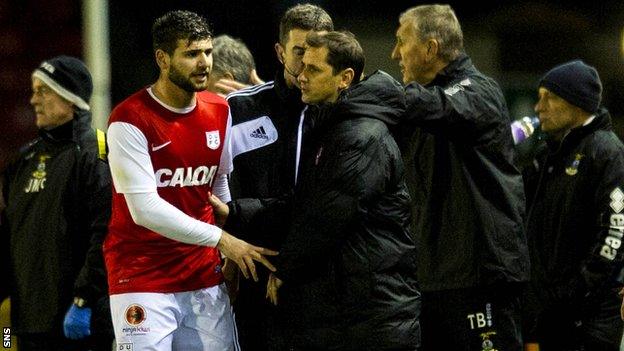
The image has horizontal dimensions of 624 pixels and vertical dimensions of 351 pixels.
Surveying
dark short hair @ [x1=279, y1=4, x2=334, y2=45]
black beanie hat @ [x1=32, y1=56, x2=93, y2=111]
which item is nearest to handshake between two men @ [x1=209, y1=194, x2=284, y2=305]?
dark short hair @ [x1=279, y1=4, x2=334, y2=45]

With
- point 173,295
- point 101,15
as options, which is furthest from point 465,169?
point 101,15

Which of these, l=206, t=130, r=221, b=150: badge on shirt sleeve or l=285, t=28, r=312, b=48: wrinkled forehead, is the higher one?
l=285, t=28, r=312, b=48: wrinkled forehead

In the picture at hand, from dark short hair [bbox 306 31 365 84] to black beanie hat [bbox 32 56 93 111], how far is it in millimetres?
1706

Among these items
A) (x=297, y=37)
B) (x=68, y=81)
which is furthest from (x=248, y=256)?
(x=68, y=81)

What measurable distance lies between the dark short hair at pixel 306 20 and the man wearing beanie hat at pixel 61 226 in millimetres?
1055

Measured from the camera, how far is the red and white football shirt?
4.96m

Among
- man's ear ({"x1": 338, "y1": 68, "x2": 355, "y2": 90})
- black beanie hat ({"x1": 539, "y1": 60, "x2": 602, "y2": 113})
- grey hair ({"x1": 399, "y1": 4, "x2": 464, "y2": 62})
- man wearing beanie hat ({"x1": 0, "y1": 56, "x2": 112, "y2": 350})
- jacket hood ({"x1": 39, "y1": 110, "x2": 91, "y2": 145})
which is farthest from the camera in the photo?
black beanie hat ({"x1": 539, "y1": 60, "x2": 602, "y2": 113})

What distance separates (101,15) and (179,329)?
17.1 ft

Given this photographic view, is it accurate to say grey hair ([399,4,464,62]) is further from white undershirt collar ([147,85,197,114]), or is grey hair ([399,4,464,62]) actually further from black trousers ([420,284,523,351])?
white undershirt collar ([147,85,197,114])

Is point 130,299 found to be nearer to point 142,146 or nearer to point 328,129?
point 142,146

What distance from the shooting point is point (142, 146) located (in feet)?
16.3

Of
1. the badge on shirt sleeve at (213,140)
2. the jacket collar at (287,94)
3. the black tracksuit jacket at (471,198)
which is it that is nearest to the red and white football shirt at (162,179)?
the badge on shirt sleeve at (213,140)

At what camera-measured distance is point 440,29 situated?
580 cm

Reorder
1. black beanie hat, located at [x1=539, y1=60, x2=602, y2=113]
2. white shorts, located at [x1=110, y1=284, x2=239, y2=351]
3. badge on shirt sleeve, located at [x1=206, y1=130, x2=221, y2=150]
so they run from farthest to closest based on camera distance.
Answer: black beanie hat, located at [x1=539, y1=60, x2=602, y2=113] < badge on shirt sleeve, located at [x1=206, y1=130, x2=221, y2=150] < white shorts, located at [x1=110, y1=284, x2=239, y2=351]
